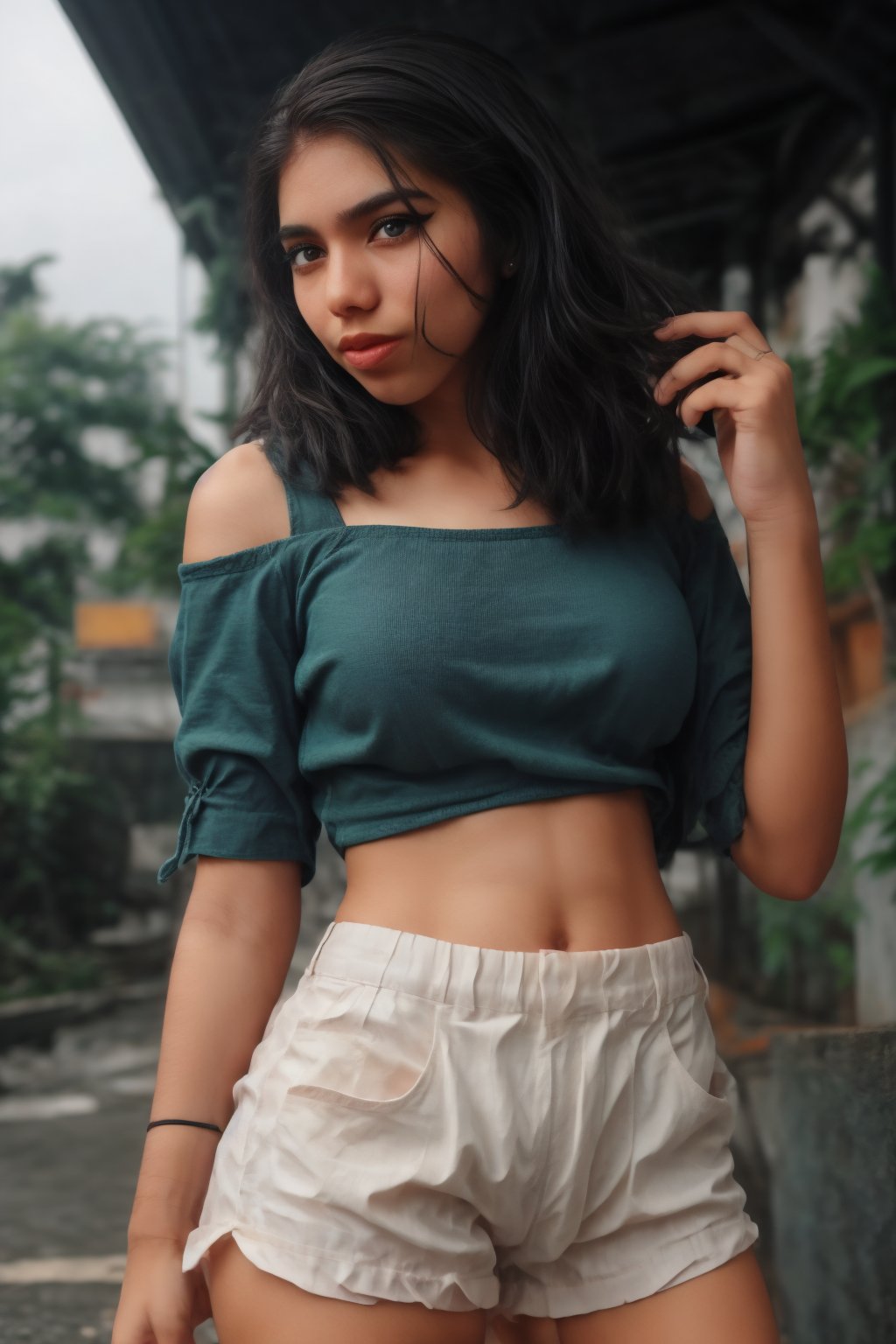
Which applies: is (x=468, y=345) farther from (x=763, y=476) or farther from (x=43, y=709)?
(x=43, y=709)

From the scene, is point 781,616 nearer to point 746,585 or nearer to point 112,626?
point 746,585

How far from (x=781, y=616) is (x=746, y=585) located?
132 inches

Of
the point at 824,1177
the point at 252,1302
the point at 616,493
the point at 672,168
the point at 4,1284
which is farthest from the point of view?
the point at 672,168

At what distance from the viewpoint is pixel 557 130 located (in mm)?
1520

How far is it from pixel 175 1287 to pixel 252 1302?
0.11 metres

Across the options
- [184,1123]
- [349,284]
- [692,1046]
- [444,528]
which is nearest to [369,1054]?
[184,1123]

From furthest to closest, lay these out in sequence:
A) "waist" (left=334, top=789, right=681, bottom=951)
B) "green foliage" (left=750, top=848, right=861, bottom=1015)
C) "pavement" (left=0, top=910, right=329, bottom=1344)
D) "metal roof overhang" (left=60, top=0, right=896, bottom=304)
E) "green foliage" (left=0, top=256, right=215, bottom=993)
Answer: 1. "green foliage" (left=0, top=256, right=215, bottom=993)
2. "metal roof overhang" (left=60, top=0, right=896, bottom=304)
3. "green foliage" (left=750, top=848, right=861, bottom=1015)
4. "pavement" (left=0, top=910, right=329, bottom=1344)
5. "waist" (left=334, top=789, right=681, bottom=951)

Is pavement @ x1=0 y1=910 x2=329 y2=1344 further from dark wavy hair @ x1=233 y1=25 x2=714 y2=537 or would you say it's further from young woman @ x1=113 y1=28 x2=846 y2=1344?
dark wavy hair @ x1=233 y1=25 x2=714 y2=537

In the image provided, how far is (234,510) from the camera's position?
139 cm

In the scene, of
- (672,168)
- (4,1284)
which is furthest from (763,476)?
(672,168)

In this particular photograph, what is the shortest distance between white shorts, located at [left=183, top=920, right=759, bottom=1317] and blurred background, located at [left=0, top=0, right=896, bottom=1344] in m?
0.51

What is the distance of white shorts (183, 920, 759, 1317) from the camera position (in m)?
1.17

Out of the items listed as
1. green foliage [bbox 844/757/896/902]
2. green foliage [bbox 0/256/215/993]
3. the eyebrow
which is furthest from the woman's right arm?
green foliage [bbox 0/256/215/993]

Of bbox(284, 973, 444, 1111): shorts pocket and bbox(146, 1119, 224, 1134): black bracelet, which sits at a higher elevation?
bbox(284, 973, 444, 1111): shorts pocket
